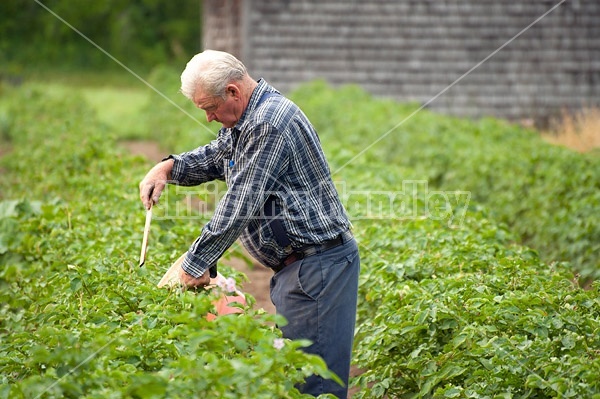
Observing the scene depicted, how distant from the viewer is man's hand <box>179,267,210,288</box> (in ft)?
12.2

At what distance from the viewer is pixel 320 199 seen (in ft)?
12.2

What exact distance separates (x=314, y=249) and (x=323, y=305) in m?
0.27

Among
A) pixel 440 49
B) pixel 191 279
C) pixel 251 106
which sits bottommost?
pixel 191 279

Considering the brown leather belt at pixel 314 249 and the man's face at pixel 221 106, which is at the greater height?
the man's face at pixel 221 106

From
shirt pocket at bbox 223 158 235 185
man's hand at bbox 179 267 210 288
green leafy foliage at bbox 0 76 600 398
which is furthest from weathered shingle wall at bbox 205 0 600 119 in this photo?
man's hand at bbox 179 267 210 288

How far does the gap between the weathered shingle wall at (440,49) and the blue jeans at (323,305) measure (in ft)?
44.4

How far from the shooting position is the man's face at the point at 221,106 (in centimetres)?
358

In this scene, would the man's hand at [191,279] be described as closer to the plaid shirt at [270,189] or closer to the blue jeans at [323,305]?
the plaid shirt at [270,189]

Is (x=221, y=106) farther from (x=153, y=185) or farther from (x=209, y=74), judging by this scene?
(x=153, y=185)

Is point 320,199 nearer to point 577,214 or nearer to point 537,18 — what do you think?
point 577,214

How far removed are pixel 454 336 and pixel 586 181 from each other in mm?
4382

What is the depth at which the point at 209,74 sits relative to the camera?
352 cm

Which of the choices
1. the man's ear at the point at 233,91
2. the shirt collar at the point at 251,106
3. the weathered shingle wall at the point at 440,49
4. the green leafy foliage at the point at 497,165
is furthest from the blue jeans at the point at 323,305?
the weathered shingle wall at the point at 440,49

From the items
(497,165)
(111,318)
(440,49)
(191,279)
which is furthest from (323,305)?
(440,49)
